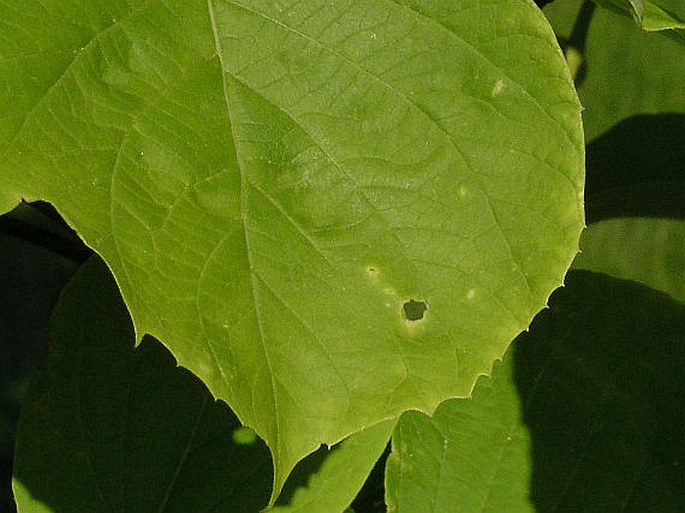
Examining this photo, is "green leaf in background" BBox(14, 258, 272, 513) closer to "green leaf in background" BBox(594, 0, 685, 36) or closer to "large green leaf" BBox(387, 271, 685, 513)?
"large green leaf" BBox(387, 271, 685, 513)

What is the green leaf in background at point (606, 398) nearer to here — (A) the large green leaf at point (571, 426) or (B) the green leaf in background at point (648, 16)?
(A) the large green leaf at point (571, 426)

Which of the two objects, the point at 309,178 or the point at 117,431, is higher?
the point at 309,178

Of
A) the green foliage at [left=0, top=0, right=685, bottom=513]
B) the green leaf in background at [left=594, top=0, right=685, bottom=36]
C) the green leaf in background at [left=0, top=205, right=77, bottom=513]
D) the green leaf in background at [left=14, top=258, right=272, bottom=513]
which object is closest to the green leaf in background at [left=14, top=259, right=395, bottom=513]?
the green leaf in background at [left=14, top=258, right=272, bottom=513]

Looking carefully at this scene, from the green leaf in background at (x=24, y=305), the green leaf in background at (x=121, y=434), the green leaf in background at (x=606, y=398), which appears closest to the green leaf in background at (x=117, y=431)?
the green leaf in background at (x=121, y=434)

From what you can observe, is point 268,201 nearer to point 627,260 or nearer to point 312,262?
point 312,262

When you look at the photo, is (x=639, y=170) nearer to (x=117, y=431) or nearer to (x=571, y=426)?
(x=571, y=426)

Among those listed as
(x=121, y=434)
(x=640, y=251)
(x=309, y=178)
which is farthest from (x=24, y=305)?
(x=309, y=178)

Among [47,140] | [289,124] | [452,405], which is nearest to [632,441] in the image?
[452,405]
